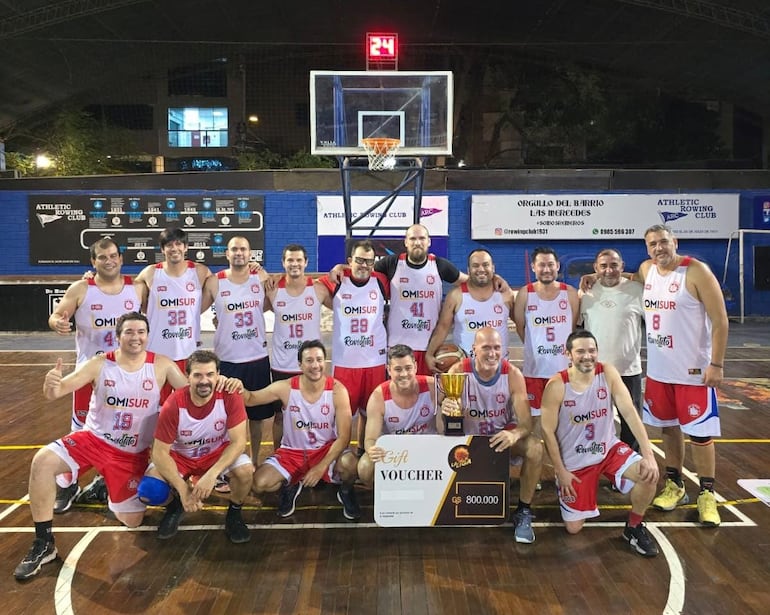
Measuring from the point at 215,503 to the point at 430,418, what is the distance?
5.21ft

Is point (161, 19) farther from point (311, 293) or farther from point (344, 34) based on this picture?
point (311, 293)

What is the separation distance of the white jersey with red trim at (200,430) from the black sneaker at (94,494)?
3.14 feet

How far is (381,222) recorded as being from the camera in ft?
39.0

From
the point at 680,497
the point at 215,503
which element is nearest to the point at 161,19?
the point at 215,503

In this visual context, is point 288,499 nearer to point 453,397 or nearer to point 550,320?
point 453,397

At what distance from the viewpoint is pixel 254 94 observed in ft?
72.1

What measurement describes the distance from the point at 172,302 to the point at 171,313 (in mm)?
85

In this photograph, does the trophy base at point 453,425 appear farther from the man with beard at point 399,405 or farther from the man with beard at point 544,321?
the man with beard at point 544,321

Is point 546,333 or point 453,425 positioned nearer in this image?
point 453,425

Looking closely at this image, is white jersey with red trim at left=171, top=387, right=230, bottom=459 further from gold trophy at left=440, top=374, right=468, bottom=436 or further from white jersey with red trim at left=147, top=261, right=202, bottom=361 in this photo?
gold trophy at left=440, top=374, right=468, bottom=436

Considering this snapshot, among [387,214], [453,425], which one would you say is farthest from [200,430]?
[387,214]

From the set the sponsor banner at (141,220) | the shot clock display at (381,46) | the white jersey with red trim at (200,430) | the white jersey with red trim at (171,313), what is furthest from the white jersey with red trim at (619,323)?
the sponsor banner at (141,220)

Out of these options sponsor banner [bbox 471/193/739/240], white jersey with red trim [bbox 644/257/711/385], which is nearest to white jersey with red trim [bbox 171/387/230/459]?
white jersey with red trim [bbox 644/257/711/385]

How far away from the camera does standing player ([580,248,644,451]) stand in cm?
440
